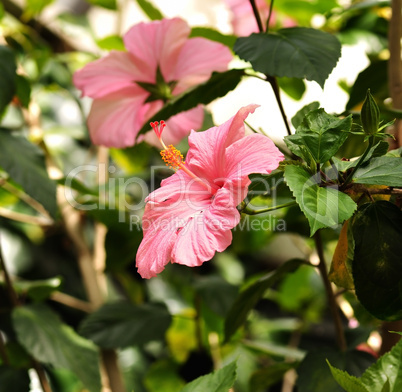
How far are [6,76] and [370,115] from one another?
1.94ft

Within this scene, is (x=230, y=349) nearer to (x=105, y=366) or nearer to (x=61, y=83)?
(x=105, y=366)

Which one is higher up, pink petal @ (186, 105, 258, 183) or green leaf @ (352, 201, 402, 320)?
pink petal @ (186, 105, 258, 183)

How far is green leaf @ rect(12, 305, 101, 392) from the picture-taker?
75 centimetres

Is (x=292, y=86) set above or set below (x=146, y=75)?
below

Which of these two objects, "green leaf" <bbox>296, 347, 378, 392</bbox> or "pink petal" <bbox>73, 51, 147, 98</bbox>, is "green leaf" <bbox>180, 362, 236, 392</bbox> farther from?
"pink petal" <bbox>73, 51, 147, 98</bbox>

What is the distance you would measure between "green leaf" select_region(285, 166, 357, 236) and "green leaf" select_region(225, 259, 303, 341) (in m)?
0.24

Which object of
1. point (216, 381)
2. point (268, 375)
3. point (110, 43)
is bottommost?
point (268, 375)

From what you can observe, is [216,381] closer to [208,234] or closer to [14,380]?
[208,234]

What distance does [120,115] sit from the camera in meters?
0.73

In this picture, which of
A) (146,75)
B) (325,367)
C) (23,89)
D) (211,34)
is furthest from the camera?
(23,89)

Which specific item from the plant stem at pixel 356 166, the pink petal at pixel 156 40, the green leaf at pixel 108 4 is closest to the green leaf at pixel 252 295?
the plant stem at pixel 356 166

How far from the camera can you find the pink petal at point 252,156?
419 millimetres

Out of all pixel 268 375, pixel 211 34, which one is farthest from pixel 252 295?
pixel 211 34

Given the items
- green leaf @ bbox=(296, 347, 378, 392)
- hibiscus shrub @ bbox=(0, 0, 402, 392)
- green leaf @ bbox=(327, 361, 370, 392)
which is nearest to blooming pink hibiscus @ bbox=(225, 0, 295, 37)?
hibiscus shrub @ bbox=(0, 0, 402, 392)
